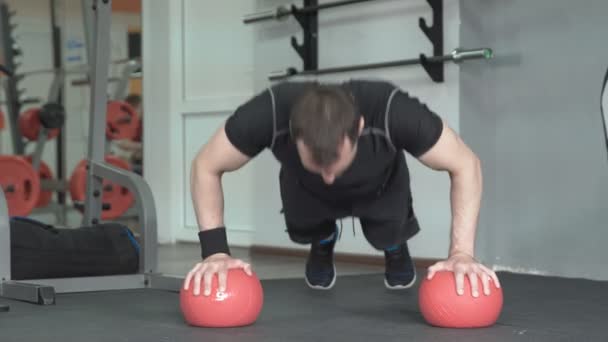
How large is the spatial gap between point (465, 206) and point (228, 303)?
1.98 feet

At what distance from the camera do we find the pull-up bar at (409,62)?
317cm

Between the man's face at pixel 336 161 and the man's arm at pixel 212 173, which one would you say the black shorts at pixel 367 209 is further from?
the man's face at pixel 336 161

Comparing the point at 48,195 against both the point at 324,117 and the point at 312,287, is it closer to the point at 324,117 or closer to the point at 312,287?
the point at 312,287

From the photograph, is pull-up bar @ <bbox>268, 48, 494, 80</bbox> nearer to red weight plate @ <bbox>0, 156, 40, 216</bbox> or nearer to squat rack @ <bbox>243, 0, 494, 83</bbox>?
squat rack @ <bbox>243, 0, 494, 83</bbox>

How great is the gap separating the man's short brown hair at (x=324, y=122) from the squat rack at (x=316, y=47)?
1.55m

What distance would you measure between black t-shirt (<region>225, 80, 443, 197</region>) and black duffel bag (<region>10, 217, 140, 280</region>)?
1.08 m

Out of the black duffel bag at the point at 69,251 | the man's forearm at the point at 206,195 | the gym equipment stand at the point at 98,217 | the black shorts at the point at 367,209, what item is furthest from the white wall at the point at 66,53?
the man's forearm at the point at 206,195

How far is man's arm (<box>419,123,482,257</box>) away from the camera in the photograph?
1947 millimetres

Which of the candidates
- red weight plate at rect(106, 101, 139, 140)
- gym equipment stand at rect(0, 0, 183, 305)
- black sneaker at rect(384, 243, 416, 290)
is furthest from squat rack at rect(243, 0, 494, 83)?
red weight plate at rect(106, 101, 139, 140)

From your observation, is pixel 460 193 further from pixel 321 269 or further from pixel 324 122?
pixel 321 269

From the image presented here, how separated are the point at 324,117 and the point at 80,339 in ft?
2.43

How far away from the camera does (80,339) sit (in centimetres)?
185

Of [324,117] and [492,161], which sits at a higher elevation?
[324,117]

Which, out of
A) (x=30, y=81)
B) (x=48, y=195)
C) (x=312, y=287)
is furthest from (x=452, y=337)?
(x=30, y=81)
